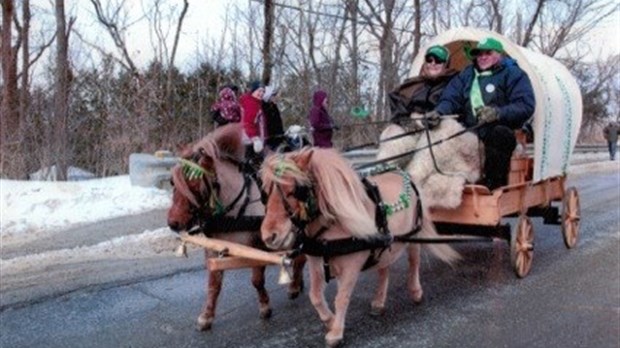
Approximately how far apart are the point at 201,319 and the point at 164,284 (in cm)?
155

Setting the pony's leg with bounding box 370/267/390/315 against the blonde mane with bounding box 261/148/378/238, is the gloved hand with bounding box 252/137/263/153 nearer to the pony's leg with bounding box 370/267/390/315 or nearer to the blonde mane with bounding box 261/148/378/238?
the pony's leg with bounding box 370/267/390/315

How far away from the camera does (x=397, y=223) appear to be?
4.93 m

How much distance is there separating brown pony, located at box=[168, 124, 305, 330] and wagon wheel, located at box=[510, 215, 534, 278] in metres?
2.52

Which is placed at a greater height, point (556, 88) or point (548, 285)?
point (556, 88)

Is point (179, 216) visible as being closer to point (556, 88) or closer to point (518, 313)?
point (518, 313)

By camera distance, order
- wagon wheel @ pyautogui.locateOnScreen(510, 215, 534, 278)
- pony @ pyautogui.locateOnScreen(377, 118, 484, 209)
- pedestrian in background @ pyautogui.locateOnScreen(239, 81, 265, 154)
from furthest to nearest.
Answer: pedestrian in background @ pyautogui.locateOnScreen(239, 81, 265, 154) < wagon wheel @ pyautogui.locateOnScreen(510, 215, 534, 278) < pony @ pyautogui.locateOnScreen(377, 118, 484, 209)

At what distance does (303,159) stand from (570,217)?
4843mm

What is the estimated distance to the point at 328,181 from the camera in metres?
4.18

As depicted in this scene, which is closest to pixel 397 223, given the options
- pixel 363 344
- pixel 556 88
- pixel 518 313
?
pixel 363 344

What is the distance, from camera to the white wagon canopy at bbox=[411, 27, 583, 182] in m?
6.46

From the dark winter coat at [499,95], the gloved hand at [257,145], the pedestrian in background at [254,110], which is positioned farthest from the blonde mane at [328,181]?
the pedestrian in background at [254,110]

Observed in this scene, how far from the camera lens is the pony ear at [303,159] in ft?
13.6

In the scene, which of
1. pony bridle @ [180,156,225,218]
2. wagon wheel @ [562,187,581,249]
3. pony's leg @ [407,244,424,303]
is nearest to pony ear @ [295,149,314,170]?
pony bridle @ [180,156,225,218]

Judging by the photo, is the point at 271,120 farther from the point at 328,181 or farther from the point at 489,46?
the point at 328,181
